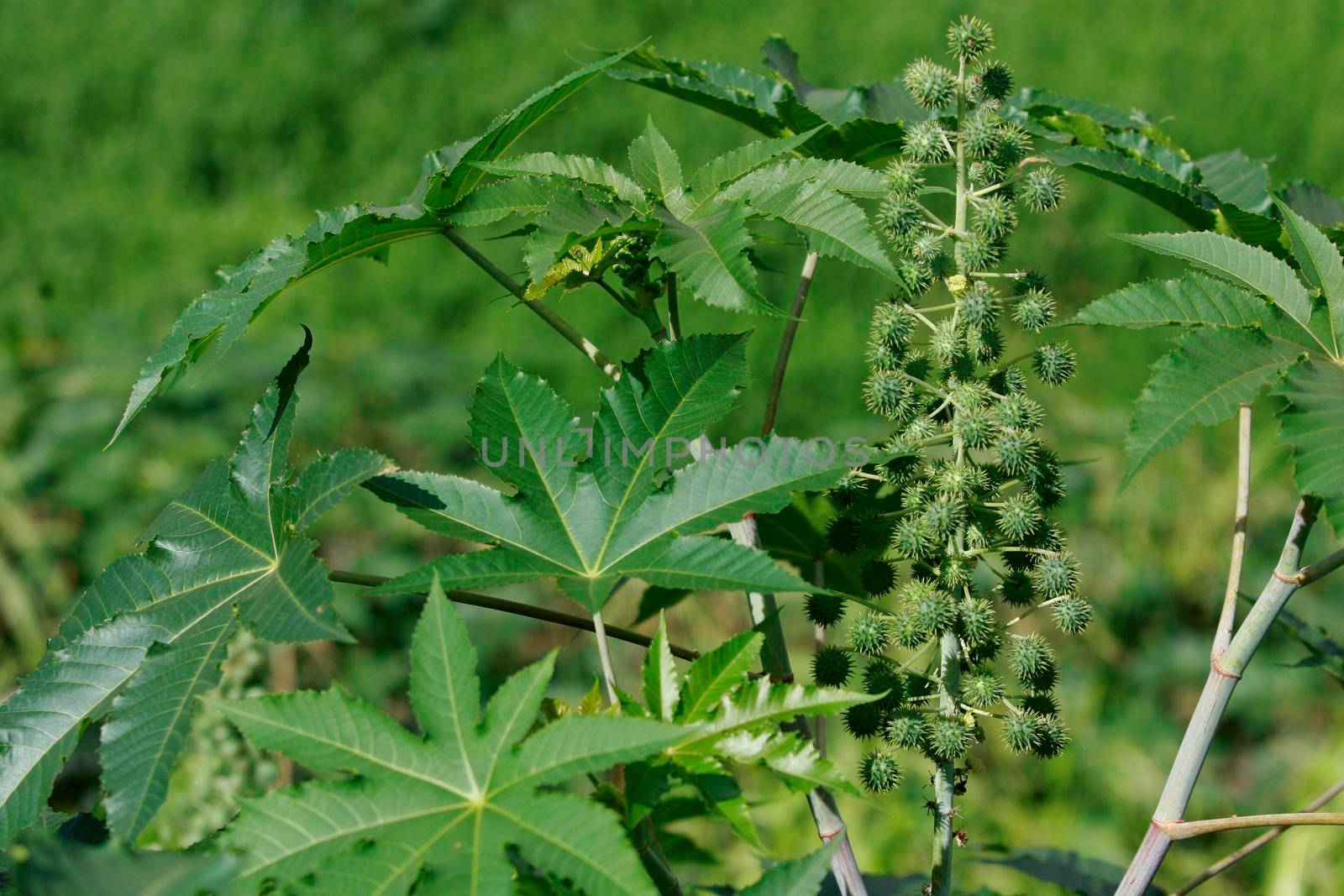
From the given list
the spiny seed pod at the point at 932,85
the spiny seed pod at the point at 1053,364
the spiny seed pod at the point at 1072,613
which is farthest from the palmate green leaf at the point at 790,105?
the spiny seed pod at the point at 1072,613

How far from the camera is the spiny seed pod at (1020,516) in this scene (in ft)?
4.03

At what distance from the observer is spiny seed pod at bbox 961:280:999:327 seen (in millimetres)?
1221

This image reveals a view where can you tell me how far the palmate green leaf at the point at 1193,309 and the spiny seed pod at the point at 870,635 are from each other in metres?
0.35

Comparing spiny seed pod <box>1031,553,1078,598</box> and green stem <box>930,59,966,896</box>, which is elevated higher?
spiny seed pod <box>1031,553,1078,598</box>

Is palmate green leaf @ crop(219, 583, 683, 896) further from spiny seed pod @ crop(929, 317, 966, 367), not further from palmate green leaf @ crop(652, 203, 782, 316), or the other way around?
spiny seed pod @ crop(929, 317, 966, 367)

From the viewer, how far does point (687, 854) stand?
1.79 m

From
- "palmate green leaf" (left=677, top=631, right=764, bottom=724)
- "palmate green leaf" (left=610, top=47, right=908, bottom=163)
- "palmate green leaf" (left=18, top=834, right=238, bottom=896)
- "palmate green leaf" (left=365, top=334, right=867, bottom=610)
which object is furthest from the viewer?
"palmate green leaf" (left=610, top=47, right=908, bottom=163)

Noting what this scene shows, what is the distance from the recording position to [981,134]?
48.8 inches

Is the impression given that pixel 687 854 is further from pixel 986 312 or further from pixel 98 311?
pixel 98 311

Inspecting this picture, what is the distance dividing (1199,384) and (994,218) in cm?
26

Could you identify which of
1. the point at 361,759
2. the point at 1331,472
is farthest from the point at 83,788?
the point at 1331,472

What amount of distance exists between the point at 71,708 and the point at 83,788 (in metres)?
2.82

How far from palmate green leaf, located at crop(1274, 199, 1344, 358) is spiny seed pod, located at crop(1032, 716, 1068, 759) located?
0.44 m

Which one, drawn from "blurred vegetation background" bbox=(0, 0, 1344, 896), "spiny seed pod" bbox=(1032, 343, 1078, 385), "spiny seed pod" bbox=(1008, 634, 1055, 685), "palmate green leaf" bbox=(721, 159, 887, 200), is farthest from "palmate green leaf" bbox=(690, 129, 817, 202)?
"blurred vegetation background" bbox=(0, 0, 1344, 896)
